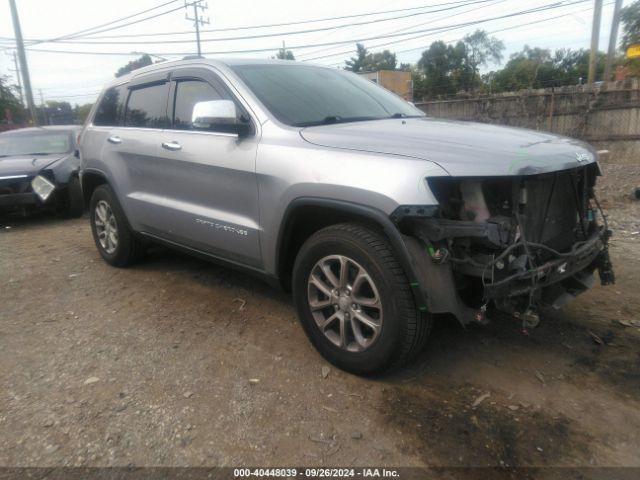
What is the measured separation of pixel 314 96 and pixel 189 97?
994 millimetres

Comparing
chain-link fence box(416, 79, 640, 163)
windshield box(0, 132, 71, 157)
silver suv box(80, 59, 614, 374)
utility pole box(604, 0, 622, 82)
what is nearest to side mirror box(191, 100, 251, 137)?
silver suv box(80, 59, 614, 374)

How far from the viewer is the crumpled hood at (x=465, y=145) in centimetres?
246

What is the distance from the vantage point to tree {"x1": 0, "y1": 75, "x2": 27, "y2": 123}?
28.8 meters

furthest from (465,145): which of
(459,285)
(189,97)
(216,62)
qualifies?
(189,97)

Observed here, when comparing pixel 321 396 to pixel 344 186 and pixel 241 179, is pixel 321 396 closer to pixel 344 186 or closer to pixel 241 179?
pixel 344 186

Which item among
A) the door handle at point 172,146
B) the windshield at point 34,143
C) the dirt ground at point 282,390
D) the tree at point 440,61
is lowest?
the dirt ground at point 282,390

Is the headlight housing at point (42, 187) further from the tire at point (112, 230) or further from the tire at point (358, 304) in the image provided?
the tire at point (358, 304)

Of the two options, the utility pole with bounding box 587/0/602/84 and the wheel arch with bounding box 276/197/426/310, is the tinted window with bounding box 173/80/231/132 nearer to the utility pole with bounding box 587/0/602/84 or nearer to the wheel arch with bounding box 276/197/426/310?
the wheel arch with bounding box 276/197/426/310

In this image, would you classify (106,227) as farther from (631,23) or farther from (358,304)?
(631,23)

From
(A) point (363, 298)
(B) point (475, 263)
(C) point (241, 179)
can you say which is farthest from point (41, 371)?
(B) point (475, 263)

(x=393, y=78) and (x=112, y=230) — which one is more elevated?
(x=393, y=78)

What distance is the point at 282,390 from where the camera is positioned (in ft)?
9.39

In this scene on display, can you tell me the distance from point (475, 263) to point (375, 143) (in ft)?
2.72

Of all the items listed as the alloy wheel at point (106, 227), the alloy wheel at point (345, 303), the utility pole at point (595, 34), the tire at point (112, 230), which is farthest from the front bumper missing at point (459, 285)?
the utility pole at point (595, 34)
